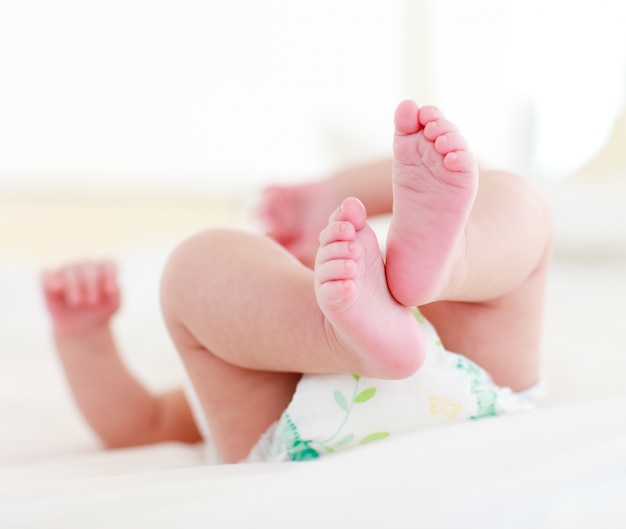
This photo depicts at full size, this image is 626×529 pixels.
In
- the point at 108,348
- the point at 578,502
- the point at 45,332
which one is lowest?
the point at 45,332

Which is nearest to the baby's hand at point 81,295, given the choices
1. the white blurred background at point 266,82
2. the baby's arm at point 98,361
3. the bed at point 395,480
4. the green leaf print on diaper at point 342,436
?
the baby's arm at point 98,361

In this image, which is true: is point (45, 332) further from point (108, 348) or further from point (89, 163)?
point (89, 163)

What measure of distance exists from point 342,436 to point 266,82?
2399mm

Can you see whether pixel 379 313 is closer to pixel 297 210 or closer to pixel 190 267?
pixel 190 267

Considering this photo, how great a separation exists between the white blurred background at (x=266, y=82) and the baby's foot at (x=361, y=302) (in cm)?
180

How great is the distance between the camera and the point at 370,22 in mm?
3049

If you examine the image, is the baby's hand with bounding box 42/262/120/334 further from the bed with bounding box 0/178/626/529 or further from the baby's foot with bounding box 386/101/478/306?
the baby's foot with bounding box 386/101/478/306

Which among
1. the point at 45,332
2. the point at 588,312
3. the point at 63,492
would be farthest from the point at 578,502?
the point at 45,332

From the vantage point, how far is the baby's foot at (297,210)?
107cm

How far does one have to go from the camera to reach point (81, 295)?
3.17 feet

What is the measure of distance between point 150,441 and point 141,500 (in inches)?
21.5

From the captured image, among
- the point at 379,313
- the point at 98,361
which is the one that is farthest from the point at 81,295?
the point at 379,313

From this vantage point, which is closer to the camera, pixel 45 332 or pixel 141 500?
pixel 141 500

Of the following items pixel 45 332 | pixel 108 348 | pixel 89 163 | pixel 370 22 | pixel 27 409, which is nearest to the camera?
pixel 108 348
